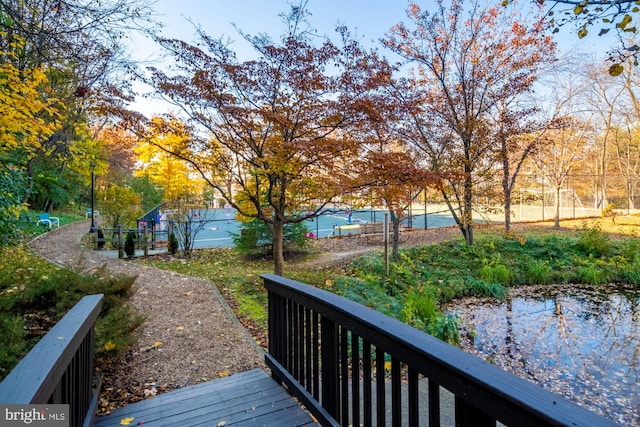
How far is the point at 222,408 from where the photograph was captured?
215 centimetres

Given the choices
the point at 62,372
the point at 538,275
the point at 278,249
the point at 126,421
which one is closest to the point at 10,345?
the point at 126,421

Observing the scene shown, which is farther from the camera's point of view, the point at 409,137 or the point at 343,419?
the point at 409,137

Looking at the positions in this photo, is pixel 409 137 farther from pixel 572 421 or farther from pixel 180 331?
pixel 572 421

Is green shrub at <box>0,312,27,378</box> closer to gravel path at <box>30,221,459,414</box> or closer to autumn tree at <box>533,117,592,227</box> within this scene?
gravel path at <box>30,221,459,414</box>

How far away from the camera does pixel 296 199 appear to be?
5.66 meters

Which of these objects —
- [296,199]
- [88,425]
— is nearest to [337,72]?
[296,199]

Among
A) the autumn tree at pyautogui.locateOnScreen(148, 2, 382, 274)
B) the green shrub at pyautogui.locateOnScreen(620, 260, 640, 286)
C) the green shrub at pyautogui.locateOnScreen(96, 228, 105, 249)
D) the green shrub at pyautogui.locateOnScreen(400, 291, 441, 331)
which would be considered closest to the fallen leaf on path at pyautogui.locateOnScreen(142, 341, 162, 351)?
the autumn tree at pyautogui.locateOnScreen(148, 2, 382, 274)

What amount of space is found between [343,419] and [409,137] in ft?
22.9

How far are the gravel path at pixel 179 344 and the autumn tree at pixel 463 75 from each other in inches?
212

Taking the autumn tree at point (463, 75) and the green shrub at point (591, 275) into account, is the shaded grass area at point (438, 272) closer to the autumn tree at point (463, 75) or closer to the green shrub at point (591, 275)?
the green shrub at point (591, 275)

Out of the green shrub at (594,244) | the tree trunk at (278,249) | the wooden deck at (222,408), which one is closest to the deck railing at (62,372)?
the wooden deck at (222,408)

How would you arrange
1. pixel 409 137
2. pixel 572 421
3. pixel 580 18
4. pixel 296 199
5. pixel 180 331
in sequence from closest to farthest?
pixel 572 421 < pixel 580 18 < pixel 180 331 < pixel 296 199 < pixel 409 137

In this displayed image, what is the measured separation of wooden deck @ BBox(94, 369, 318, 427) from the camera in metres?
2.00

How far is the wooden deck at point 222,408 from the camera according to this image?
2.00 meters
